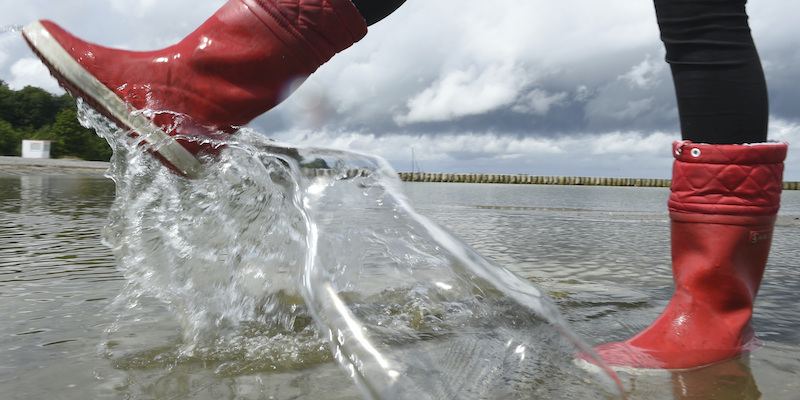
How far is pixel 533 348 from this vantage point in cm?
104

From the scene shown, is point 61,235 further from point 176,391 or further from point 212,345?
point 176,391

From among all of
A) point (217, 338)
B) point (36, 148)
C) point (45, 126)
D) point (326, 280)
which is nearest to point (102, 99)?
point (217, 338)

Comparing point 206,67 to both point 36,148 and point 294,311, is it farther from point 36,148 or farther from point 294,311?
point 36,148

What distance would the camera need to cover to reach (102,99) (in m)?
1.34

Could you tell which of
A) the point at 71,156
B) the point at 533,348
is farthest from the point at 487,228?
the point at 71,156

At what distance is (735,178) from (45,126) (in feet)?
158

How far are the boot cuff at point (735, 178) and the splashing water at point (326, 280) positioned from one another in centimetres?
52

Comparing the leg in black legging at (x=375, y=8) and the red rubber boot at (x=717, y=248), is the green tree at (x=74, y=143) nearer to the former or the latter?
the leg in black legging at (x=375, y=8)

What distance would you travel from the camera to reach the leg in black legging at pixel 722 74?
1309mm

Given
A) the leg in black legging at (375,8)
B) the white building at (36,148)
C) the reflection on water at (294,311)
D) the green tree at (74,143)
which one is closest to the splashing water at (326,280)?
the reflection on water at (294,311)

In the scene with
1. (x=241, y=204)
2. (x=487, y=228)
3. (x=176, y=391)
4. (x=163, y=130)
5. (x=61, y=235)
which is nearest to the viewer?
(x=176, y=391)

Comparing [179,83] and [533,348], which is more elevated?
[179,83]

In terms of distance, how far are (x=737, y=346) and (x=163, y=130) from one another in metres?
1.44

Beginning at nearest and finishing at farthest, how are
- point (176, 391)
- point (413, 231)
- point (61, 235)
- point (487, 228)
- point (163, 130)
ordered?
1. point (176, 391)
2. point (413, 231)
3. point (163, 130)
4. point (61, 235)
5. point (487, 228)
